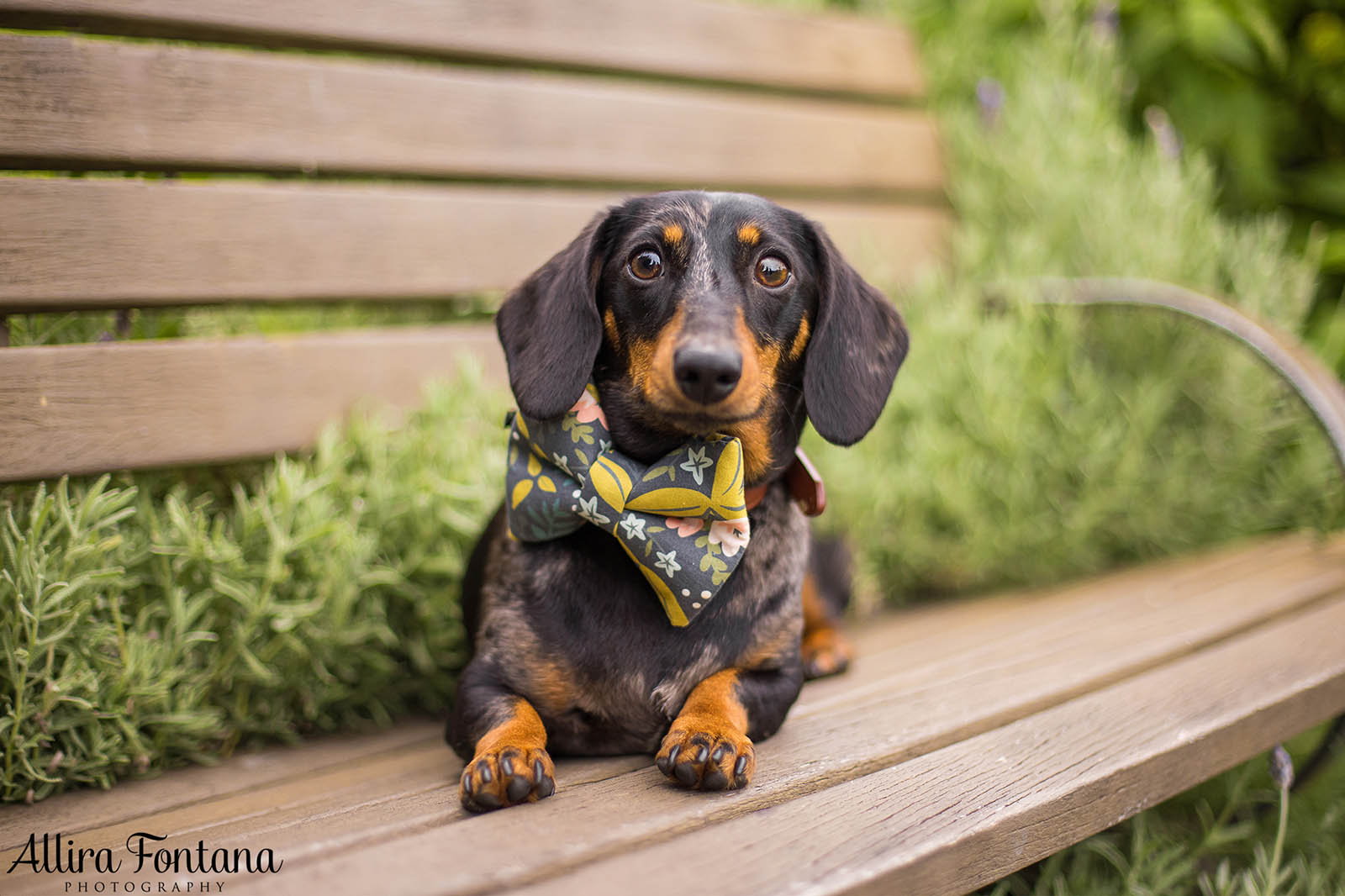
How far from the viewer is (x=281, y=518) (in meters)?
2.04

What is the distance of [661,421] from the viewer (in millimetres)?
1615

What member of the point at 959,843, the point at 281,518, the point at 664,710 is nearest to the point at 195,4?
the point at 281,518

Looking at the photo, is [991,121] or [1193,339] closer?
[1193,339]

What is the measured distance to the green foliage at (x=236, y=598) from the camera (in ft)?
5.79

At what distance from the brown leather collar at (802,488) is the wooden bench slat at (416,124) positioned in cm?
151

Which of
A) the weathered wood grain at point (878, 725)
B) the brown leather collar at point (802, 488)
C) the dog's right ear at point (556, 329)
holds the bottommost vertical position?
the weathered wood grain at point (878, 725)

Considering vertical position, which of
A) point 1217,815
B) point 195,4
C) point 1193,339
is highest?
point 195,4

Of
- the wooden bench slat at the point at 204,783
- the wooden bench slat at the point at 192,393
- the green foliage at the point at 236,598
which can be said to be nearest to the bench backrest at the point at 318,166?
the wooden bench slat at the point at 192,393

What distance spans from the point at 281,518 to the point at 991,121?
3178 millimetres

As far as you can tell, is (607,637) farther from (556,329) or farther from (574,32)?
(574,32)

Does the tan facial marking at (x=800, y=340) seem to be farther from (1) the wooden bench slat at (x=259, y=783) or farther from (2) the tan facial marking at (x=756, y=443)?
(1) the wooden bench slat at (x=259, y=783)

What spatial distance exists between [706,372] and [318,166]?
1588 millimetres

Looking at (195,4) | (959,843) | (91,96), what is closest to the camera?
(959,843)

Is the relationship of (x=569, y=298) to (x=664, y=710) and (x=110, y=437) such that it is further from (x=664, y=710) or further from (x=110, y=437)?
(x=110, y=437)
